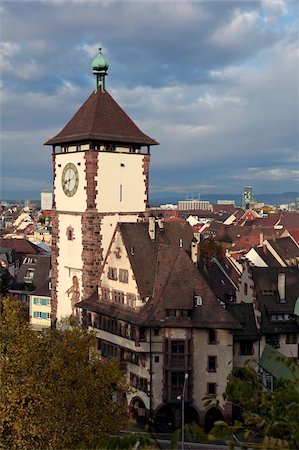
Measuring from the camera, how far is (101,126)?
52.6 m

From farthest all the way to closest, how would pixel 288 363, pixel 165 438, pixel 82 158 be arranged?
pixel 82 158, pixel 165 438, pixel 288 363

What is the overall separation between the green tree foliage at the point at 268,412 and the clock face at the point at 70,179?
39266 mm

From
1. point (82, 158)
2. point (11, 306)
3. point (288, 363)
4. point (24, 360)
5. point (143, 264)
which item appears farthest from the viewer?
point (82, 158)

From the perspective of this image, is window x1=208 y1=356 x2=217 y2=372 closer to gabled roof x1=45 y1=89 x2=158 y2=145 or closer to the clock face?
the clock face

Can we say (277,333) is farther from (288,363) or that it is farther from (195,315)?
(288,363)

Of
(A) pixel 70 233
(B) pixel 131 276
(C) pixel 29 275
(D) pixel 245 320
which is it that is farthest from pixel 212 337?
(C) pixel 29 275

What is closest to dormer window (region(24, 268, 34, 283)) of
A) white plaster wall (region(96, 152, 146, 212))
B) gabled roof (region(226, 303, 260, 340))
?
white plaster wall (region(96, 152, 146, 212))

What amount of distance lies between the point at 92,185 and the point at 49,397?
2618cm

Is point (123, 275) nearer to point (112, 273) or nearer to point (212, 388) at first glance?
point (112, 273)

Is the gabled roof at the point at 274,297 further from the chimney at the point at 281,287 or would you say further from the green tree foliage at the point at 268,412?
the green tree foliage at the point at 268,412

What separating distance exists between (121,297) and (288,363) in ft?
106

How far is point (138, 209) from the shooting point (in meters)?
54.4

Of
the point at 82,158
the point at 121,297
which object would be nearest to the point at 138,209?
the point at 82,158

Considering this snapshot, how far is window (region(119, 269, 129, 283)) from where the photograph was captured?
149ft
